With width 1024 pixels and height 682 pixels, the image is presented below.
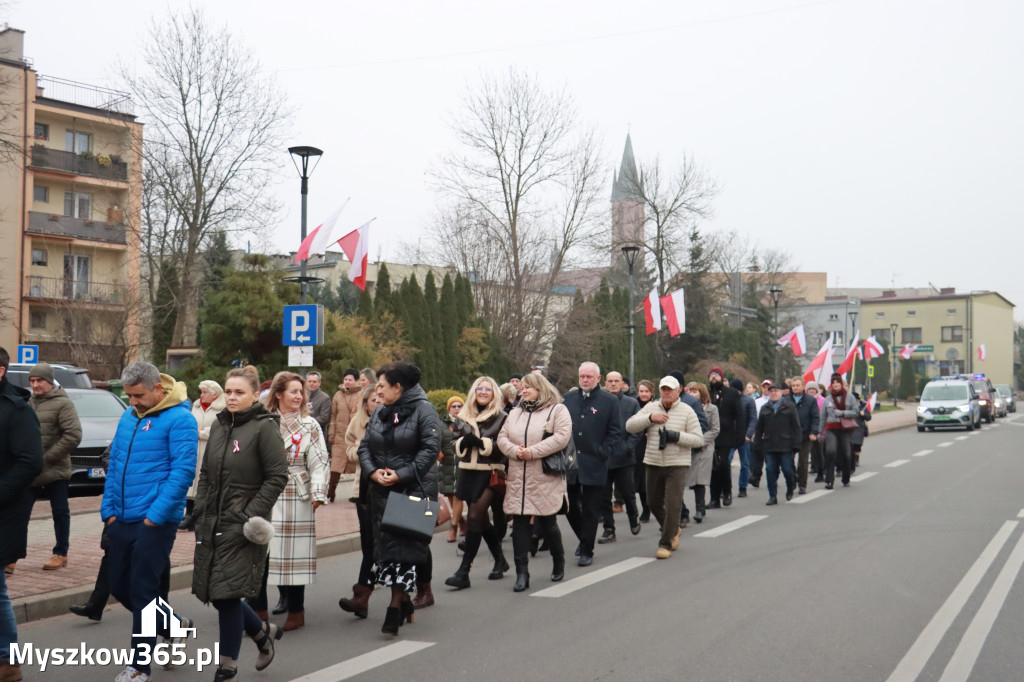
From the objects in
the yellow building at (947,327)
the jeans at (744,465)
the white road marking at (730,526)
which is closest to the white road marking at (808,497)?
the jeans at (744,465)

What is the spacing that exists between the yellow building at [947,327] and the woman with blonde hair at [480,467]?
96.5 metres

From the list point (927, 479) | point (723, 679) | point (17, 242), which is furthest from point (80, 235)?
point (723, 679)

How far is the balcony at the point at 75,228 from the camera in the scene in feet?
143

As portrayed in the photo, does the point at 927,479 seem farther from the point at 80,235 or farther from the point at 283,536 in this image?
the point at 80,235

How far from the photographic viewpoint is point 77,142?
150 feet

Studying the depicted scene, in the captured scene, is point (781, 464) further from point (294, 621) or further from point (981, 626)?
point (294, 621)

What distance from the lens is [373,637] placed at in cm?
645

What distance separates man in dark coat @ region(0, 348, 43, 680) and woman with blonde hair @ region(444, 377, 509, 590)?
3.64 meters

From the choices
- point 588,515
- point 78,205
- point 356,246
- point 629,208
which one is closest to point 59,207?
point 78,205

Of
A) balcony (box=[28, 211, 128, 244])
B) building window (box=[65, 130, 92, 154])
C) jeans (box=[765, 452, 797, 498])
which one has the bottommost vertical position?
jeans (box=[765, 452, 797, 498])

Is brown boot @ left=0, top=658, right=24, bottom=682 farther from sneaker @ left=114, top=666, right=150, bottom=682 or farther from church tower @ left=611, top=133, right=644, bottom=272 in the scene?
church tower @ left=611, top=133, right=644, bottom=272

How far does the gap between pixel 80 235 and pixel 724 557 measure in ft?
139

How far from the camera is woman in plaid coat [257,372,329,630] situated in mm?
6543

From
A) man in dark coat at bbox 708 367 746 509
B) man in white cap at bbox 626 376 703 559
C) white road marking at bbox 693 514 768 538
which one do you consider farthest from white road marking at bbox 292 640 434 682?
man in dark coat at bbox 708 367 746 509
